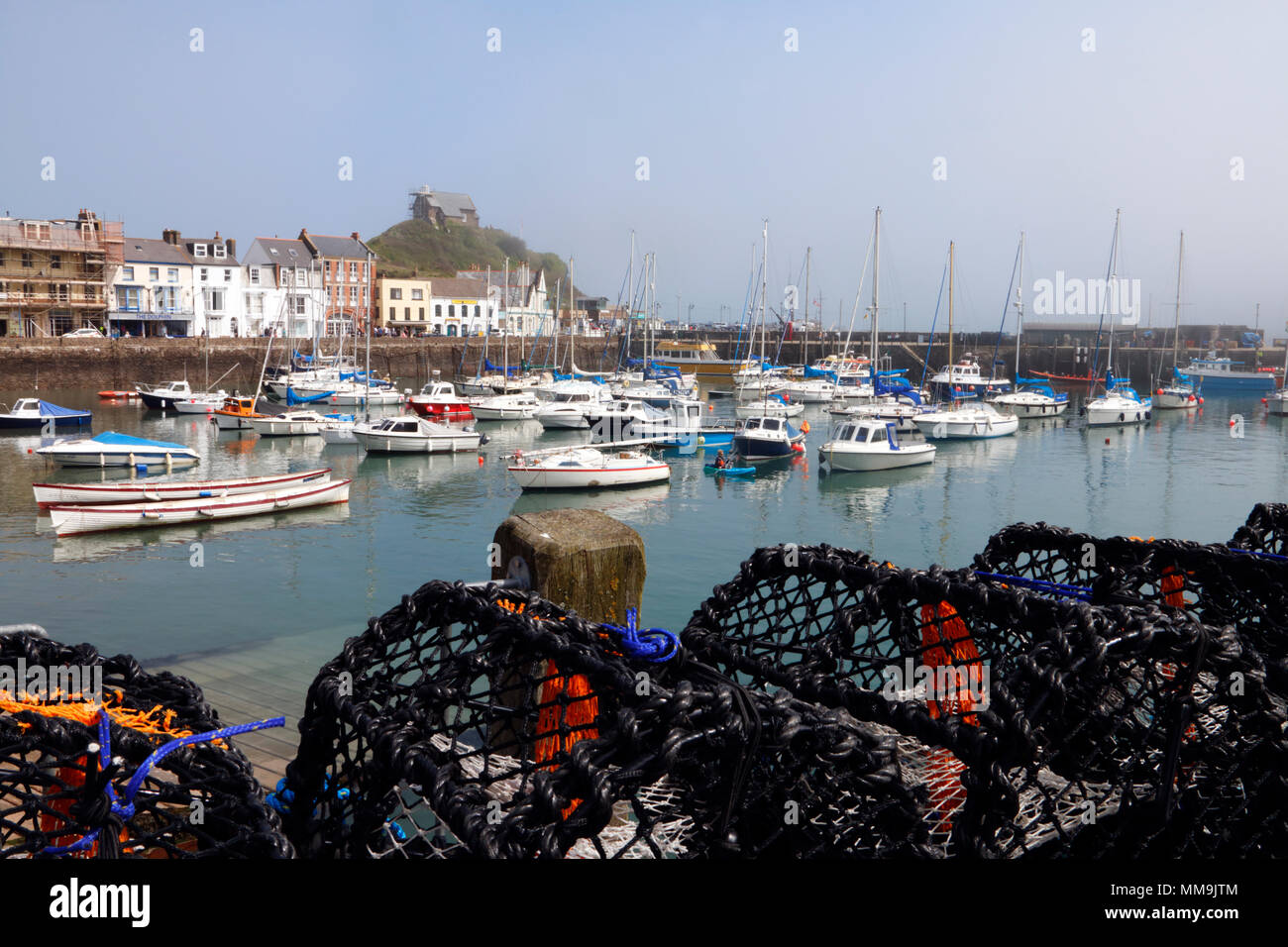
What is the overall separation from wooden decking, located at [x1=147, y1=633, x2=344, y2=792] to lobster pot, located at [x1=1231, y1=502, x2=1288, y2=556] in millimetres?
5501

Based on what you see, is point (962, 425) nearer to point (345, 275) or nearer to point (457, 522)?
point (457, 522)

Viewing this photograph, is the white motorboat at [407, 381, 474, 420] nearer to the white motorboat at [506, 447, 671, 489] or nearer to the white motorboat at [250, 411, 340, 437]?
the white motorboat at [250, 411, 340, 437]

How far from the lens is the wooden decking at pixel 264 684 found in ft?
19.9

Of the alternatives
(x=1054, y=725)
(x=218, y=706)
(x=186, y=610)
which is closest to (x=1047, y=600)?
(x=1054, y=725)

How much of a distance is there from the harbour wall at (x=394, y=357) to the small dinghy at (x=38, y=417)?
15008 millimetres

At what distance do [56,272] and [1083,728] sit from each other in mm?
69526

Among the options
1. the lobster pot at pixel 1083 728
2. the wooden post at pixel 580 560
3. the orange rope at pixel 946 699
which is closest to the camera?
the lobster pot at pixel 1083 728

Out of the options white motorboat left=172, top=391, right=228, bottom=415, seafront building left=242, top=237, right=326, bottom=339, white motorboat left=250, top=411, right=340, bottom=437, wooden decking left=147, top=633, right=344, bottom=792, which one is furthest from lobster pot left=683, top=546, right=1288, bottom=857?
seafront building left=242, top=237, right=326, bottom=339

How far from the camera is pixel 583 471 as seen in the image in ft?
89.3

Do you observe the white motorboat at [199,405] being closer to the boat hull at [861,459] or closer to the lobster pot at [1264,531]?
the boat hull at [861,459]

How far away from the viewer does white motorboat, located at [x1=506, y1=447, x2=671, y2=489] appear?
1062 inches

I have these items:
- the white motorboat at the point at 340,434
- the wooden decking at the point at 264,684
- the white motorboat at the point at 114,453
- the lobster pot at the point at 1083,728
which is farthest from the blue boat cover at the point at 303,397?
the lobster pot at the point at 1083,728
